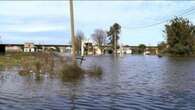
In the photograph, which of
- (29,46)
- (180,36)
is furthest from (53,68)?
(180,36)

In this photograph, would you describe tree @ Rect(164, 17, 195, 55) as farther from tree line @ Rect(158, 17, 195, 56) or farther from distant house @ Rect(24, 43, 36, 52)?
distant house @ Rect(24, 43, 36, 52)

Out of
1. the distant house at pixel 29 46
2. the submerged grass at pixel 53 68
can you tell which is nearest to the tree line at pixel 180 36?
the distant house at pixel 29 46

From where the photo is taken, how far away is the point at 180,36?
5315 inches

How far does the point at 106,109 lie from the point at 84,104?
1631mm

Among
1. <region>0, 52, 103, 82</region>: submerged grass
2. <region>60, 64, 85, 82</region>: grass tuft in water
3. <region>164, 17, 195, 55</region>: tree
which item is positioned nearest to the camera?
<region>60, 64, 85, 82</region>: grass tuft in water

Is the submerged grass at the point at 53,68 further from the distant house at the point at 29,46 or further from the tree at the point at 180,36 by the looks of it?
the tree at the point at 180,36

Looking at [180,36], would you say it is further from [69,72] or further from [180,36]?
[69,72]

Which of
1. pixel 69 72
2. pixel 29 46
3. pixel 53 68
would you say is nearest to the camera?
pixel 69 72

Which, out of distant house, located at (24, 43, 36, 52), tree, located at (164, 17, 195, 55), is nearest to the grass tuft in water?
distant house, located at (24, 43, 36, 52)

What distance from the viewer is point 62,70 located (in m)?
34.4

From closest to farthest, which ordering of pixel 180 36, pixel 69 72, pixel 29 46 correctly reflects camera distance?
pixel 69 72 < pixel 29 46 < pixel 180 36

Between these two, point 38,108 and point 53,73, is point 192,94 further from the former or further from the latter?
point 53,73

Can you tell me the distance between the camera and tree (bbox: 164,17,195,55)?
436ft

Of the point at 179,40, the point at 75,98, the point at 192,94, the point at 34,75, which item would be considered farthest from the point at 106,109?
the point at 179,40
